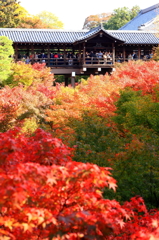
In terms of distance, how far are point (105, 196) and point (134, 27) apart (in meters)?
41.2

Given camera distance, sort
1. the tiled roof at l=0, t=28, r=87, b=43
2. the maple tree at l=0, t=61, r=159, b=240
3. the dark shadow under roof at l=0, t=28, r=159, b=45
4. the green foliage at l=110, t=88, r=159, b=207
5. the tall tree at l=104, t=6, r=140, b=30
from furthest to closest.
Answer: the tall tree at l=104, t=6, r=140, b=30 < the tiled roof at l=0, t=28, r=87, b=43 < the dark shadow under roof at l=0, t=28, r=159, b=45 < the green foliage at l=110, t=88, r=159, b=207 < the maple tree at l=0, t=61, r=159, b=240

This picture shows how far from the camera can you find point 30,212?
14.4ft

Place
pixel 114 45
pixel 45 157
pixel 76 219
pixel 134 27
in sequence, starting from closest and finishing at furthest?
pixel 76 219 < pixel 45 157 < pixel 114 45 < pixel 134 27

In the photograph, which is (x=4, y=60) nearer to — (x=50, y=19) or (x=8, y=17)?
(x=8, y=17)

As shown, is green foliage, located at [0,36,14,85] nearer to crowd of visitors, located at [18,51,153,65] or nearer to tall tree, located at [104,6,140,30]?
crowd of visitors, located at [18,51,153,65]

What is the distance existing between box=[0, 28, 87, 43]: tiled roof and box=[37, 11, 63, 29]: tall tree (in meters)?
23.8

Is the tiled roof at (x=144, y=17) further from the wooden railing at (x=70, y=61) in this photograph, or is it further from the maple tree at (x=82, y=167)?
the maple tree at (x=82, y=167)

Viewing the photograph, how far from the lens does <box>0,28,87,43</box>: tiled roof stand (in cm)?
3097

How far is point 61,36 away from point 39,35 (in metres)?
1.90

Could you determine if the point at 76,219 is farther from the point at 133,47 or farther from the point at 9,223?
the point at 133,47

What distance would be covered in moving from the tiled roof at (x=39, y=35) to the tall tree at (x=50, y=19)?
23.8m

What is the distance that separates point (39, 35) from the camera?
3183 cm

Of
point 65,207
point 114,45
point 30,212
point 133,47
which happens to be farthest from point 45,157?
point 133,47

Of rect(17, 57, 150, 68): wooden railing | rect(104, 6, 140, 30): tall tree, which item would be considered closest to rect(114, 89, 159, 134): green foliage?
rect(17, 57, 150, 68): wooden railing
